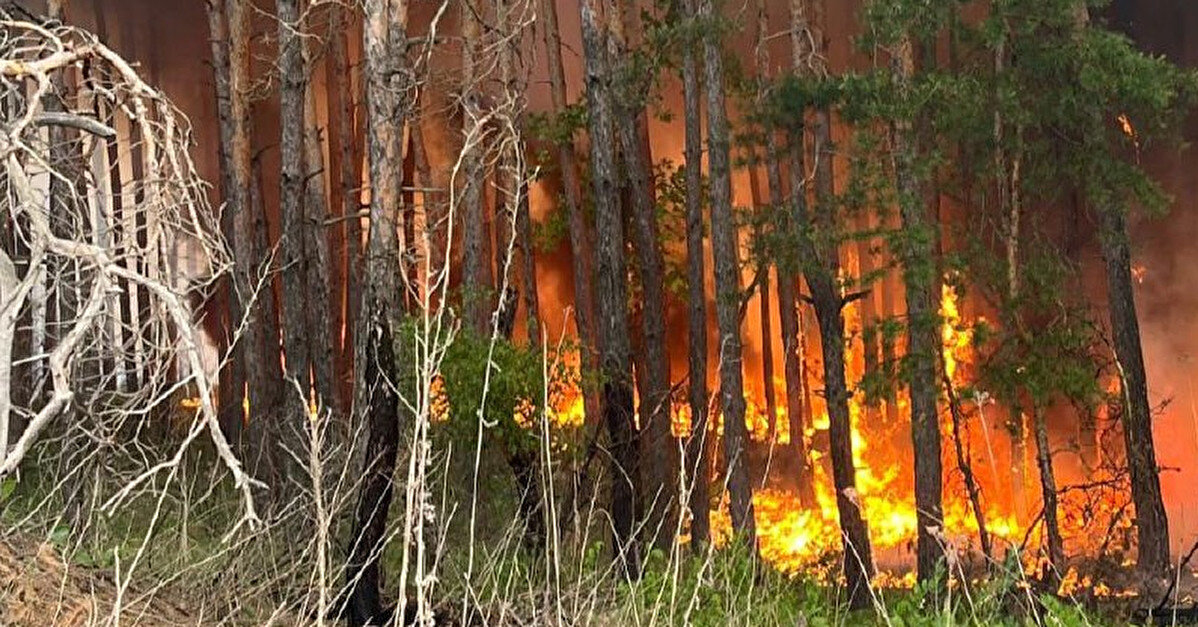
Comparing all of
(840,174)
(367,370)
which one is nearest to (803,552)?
(840,174)

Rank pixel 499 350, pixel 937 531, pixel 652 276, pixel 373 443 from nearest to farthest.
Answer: pixel 937 531 → pixel 373 443 → pixel 499 350 → pixel 652 276

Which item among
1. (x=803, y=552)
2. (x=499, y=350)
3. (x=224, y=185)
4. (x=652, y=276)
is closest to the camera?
(x=499, y=350)

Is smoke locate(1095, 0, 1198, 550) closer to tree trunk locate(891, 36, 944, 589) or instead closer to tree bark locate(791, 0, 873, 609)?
tree trunk locate(891, 36, 944, 589)

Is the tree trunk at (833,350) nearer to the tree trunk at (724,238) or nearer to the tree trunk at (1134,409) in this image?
the tree trunk at (724,238)

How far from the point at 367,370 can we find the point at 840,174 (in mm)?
13089

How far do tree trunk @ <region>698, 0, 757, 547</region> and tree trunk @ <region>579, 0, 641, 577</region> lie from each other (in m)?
1.09

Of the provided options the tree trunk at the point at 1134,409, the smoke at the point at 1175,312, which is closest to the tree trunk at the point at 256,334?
the tree trunk at the point at 1134,409

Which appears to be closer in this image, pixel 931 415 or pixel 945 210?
pixel 931 415

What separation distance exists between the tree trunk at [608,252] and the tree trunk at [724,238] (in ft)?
3.57

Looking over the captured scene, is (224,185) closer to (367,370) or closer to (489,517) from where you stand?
(489,517)

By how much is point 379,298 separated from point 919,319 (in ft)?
23.9

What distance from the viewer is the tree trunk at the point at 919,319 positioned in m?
12.5

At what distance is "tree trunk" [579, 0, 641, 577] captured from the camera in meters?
11.8

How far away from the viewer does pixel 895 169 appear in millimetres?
12953
